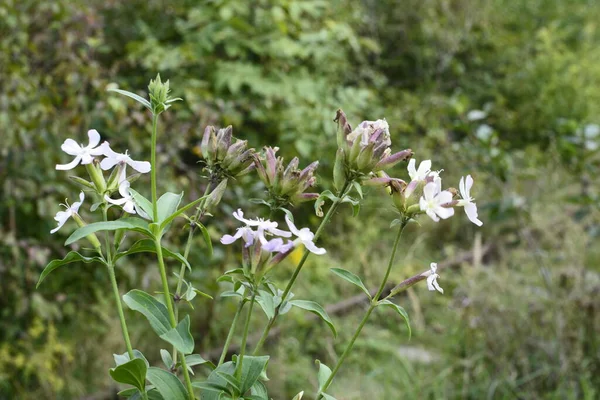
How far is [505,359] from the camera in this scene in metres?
2.56

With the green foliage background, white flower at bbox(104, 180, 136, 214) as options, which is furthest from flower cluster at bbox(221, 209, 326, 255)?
the green foliage background

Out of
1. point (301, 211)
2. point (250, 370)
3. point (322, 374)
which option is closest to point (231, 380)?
point (250, 370)

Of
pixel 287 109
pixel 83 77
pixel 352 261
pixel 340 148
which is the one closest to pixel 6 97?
pixel 83 77

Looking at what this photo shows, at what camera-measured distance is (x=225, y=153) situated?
2.45 feet

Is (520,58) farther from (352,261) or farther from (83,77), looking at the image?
(83,77)

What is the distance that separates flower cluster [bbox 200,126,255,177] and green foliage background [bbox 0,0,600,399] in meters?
0.98

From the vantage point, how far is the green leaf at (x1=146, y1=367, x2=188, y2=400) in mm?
676

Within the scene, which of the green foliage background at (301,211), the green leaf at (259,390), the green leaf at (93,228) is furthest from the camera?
the green foliage background at (301,211)

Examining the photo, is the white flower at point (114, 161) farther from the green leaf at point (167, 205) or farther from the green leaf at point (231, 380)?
the green leaf at point (231, 380)

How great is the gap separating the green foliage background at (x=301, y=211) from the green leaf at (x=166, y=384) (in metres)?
1.07

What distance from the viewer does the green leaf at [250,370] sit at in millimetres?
705

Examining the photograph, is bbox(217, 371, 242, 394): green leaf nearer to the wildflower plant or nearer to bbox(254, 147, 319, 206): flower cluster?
the wildflower plant

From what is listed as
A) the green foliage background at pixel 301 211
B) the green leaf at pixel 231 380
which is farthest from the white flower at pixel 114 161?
the green foliage background at pixel 301 211

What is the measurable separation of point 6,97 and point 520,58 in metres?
4.69
